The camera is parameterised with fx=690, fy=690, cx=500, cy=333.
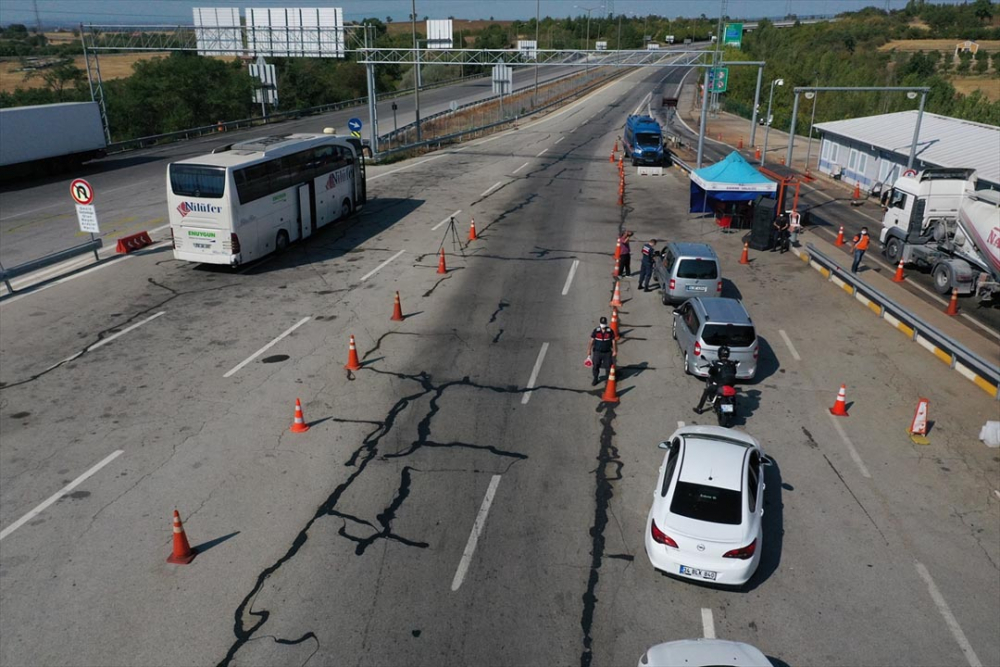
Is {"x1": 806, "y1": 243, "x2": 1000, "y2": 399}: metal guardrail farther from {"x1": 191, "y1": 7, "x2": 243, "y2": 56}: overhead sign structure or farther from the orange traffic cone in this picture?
{"x1": 191, "y1": 7, "x2": 243, "y2": 56}: overhead sign structure

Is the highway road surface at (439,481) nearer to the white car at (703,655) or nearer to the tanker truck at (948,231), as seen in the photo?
the white car at (703,655)

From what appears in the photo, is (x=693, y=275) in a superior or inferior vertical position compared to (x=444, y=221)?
superior

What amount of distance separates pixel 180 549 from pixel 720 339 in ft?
37.2

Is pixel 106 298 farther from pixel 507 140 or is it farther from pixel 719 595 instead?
pixel 507 140

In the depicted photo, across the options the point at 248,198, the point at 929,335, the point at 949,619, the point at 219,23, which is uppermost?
the point at 219,23

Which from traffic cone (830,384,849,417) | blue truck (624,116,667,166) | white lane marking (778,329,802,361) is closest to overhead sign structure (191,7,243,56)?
blue truck (624,116,667,166)

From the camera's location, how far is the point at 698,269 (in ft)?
65.2

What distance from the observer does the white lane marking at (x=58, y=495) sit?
10789 mm

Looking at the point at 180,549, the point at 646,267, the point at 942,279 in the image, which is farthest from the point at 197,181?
the point at 942,279

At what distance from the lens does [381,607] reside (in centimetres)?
923

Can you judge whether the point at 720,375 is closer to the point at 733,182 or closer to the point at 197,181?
the point at 197,181

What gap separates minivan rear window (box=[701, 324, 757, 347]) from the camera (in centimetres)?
1531

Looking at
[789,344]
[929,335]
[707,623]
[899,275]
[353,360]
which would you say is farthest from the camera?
[899,275]

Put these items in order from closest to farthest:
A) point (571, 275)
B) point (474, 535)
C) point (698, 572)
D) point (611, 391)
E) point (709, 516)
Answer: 1. point (698, 572)
2. point (709, 516)
3. point (474, 535)
4. point (611, 391)
5. point (571, 275)
